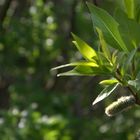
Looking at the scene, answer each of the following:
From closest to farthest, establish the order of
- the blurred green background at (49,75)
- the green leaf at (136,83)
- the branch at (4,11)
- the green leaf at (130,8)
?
the green leaf at (136,83)
the green leaf at (130,8)
the branch at (4,11)
the blurred green background at (49,75)

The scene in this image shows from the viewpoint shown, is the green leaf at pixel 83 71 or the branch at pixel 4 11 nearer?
the green leaf at pixel 83 71

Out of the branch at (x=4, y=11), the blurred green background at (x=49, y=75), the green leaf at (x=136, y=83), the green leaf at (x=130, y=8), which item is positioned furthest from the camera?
the blurred green background at (x=49, y=75)

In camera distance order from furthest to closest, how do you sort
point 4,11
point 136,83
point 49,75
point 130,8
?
point 49,75 → point 4,11 → point 130,8 → point 136,83

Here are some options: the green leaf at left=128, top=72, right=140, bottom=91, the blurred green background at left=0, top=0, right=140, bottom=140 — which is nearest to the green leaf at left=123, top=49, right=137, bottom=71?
the green leaf at left=128, top=72, right=140, bottom=91

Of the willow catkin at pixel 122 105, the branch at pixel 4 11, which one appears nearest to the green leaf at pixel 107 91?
the willow catkin at pixel 122 105

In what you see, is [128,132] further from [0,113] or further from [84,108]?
[0,113]

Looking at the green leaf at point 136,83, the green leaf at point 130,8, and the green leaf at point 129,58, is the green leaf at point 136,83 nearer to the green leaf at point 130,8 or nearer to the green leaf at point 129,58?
the green leaf at point 129,58

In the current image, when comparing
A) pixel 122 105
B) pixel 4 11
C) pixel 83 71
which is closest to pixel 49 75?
pixel 4 11

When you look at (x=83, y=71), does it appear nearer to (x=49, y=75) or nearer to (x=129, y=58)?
(x=129, y=58)
